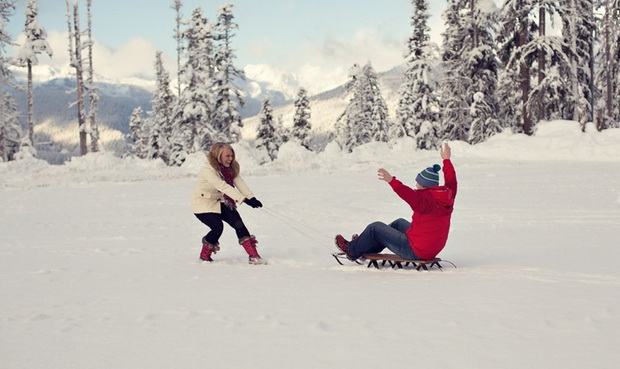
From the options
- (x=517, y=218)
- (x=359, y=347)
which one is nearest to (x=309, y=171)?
(x=517, y=218)

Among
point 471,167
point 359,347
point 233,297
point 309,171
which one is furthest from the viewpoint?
point 309,171

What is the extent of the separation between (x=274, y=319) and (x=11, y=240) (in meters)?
7.36

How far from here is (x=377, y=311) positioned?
4.77 meters

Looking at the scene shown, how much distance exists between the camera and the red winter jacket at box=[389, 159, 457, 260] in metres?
6.16

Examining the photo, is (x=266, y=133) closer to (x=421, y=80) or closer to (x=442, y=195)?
(x=421, y=80)

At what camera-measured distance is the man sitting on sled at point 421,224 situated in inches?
240

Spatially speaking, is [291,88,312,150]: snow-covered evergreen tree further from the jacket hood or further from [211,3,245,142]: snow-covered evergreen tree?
the jacket hood

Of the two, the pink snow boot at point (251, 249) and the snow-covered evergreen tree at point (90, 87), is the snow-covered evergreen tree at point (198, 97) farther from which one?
the pink snow boot at point (251, 249)

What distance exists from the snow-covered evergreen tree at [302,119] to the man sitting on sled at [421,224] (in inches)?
1993

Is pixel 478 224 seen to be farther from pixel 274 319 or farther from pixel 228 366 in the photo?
pixel 228 366

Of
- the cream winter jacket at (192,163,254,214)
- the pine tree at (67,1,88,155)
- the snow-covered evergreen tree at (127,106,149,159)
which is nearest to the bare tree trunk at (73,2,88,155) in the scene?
the pine tree at (67,1,88,155)

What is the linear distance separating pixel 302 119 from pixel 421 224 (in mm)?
51592

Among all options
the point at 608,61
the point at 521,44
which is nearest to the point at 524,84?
the point at 521,44

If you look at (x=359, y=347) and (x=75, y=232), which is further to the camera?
(x=75, y=232)
